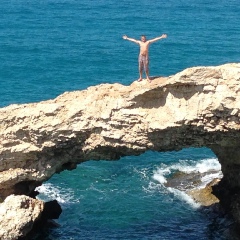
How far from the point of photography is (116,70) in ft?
213

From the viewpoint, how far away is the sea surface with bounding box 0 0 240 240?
3678 cm

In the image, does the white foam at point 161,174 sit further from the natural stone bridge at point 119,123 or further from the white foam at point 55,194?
the natural stone bridge at point 119,123

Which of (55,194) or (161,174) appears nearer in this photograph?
(55,194)

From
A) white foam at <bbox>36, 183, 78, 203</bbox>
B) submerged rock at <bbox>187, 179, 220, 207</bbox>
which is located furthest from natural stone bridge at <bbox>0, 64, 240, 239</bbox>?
white foam at <bbox>36, 183, 78, 203</bbox>

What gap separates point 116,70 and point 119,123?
37.6 meters

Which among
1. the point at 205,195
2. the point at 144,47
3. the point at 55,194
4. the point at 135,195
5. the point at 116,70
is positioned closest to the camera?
the point at 144,47

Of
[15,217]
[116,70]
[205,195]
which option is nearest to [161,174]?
[205,195]

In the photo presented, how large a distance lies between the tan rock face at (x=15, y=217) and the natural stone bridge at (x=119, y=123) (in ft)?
4.48

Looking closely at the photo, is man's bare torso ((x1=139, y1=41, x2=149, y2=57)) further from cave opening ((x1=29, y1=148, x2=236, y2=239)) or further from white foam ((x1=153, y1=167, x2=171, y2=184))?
white foam ((x1=153, y1=167, x2=171, y2=184))

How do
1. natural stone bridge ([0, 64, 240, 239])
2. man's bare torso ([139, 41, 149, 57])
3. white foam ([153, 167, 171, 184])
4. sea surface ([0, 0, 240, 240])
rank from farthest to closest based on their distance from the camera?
white foam ([153, 167, 171, 184]) < sea surface ([0, 0, 240, 240]) < man's bare torso ([139, 41, 149, 57]) < natural stone bridge ([0, 64, 240, 239])

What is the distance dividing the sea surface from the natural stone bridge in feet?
22.5

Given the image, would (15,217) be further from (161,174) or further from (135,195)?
(161,174)

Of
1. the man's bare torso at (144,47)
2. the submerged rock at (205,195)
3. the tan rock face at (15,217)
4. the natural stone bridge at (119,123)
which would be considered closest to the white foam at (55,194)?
the submerged rock at (205,195)

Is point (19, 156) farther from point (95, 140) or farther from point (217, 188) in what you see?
point (217, 188)
